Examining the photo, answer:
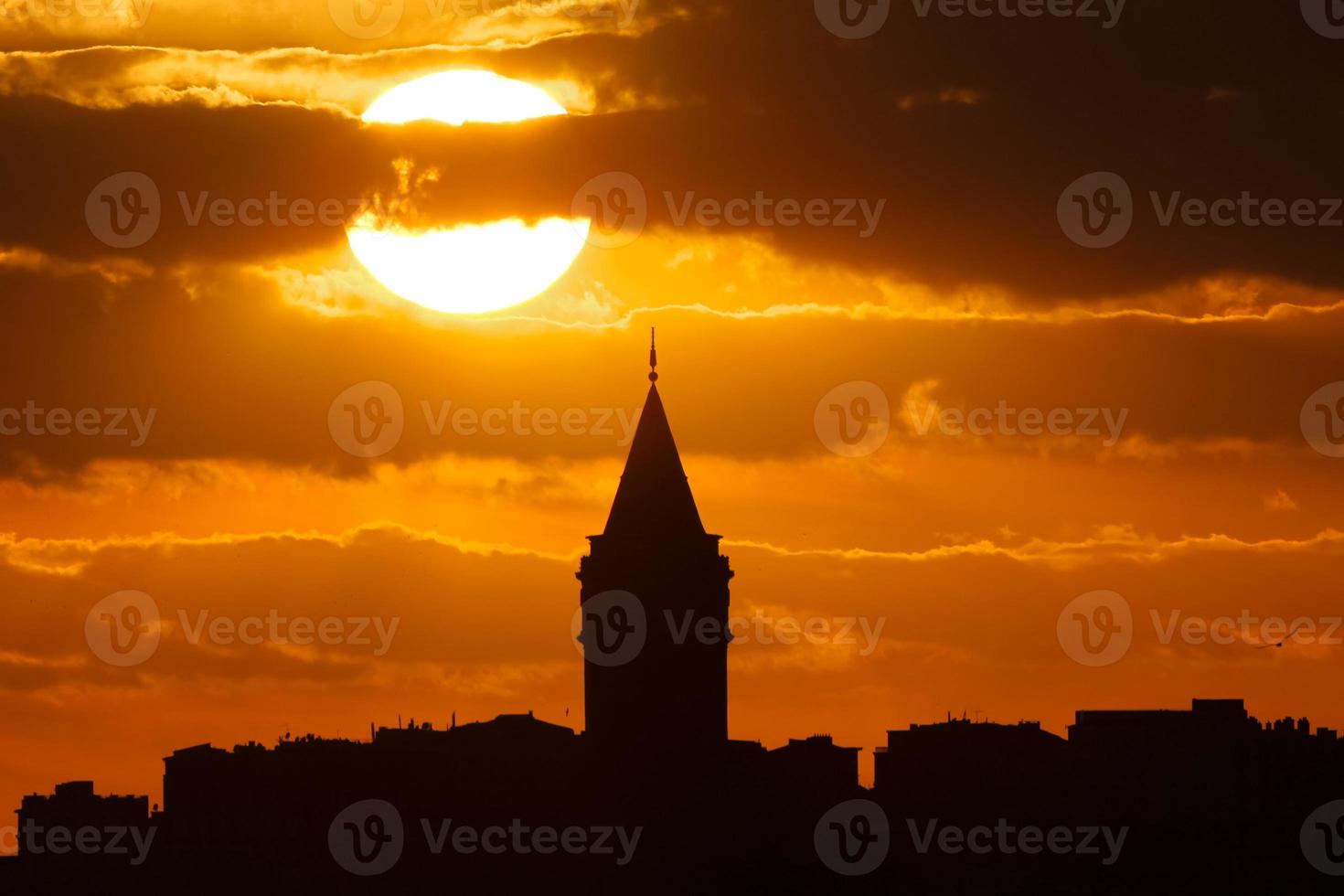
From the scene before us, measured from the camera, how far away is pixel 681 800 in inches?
3290

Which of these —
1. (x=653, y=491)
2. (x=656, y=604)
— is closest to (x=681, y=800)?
(x=656, y=604)

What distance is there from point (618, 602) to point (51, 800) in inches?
1302

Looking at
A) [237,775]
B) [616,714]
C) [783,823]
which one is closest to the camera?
[616,714]

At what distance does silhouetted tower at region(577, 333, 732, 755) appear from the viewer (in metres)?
81.6

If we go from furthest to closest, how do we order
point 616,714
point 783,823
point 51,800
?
point 51,800 < point 783,823 < point 616,714

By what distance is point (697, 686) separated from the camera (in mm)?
82000

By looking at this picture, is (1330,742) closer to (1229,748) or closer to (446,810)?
(1229,748)

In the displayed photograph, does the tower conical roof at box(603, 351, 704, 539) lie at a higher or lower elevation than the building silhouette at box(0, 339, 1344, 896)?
higher

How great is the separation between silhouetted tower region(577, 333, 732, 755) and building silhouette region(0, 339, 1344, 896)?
0.07 m

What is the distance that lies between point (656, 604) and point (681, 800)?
5.87 meters

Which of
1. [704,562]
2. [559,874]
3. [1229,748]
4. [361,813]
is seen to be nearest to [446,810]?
[361,813]

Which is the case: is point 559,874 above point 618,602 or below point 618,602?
below

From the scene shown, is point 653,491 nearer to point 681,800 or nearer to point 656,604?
point 656,604

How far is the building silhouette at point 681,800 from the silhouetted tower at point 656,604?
0.07 m
